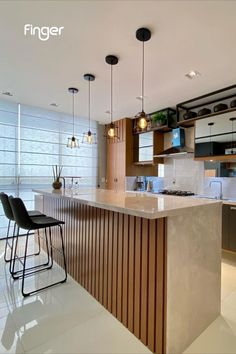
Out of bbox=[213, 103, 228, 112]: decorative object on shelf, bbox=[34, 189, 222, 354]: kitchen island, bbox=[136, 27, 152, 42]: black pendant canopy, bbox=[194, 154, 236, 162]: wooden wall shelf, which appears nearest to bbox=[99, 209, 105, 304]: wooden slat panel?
bbox=[34, 189, 222, 354]: kitchen island

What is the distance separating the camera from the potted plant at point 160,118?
444cm

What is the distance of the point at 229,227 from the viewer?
3.11 metres

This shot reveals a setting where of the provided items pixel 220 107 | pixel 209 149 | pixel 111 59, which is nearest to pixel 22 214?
pixel 111 59

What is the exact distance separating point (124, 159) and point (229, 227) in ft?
9.00

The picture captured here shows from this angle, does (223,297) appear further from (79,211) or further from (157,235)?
(79,211)

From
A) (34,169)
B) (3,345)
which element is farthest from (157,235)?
(34,169)

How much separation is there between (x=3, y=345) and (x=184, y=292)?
1.41 m

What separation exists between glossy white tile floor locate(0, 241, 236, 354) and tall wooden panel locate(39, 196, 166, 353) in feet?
0.38

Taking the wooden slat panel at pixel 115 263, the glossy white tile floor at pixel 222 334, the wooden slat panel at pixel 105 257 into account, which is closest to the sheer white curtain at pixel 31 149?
the wooden slat panel at pixel 105 257

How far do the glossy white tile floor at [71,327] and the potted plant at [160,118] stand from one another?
128 inches

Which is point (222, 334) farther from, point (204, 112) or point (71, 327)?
point (204, 112)

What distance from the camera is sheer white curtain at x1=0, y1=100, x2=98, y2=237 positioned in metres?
4.26

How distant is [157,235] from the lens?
1.48m

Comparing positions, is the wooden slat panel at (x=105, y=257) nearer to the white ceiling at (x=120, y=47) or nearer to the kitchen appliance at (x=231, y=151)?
the white ceiling at (x=120, y=47)
